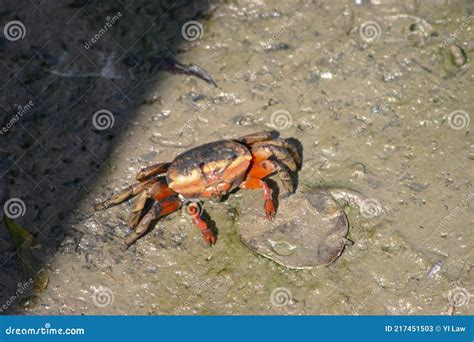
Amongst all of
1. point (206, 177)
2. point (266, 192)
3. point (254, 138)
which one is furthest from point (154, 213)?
point (254, 138)

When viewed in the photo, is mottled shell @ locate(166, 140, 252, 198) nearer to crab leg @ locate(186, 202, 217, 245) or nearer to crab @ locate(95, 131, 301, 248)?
crab @ locate(95, 131, 301, 248)

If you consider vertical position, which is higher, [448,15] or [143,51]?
[143,51]

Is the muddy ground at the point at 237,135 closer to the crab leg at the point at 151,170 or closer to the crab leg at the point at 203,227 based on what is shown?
the crab leg at the point at 203,227

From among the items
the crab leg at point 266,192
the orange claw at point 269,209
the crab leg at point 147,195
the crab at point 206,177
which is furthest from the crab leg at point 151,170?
the orange claw at point 269,209

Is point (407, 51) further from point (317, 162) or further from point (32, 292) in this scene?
point (32, 292)

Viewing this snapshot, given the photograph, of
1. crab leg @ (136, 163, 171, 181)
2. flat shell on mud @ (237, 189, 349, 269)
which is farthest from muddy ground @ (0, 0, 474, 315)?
crab leg @ (136, 163, 171, 181)

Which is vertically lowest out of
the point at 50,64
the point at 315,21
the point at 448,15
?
the point at 448,15

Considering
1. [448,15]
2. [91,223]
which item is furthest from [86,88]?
[448,15]
